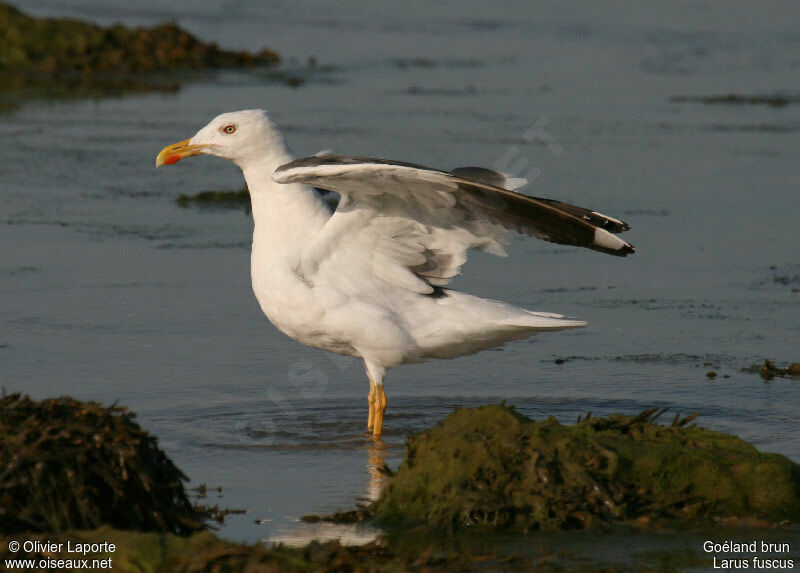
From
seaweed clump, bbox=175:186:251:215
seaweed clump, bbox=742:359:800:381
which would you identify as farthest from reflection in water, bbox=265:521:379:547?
seaweed clump, bbox=175:186:251:215

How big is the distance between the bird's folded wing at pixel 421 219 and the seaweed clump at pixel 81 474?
1726 mm

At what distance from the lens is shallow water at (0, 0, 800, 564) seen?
7508mm

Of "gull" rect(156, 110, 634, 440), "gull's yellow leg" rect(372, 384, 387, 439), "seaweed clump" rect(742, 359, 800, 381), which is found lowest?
"gull's yellow leg" rect(372, 384, 387, 439)

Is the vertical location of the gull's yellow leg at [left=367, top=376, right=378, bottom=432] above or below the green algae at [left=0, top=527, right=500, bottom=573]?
above

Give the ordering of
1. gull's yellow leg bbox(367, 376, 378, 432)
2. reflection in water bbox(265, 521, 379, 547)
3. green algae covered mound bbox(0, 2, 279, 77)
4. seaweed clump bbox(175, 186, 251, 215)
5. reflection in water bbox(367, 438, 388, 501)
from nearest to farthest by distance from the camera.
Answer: reflection in water bbox(265, 521, 379, 547) < reflection in water bbox(367, 438, 388, 501) < gull's yellow leg bbox(367, 376, 378, 432) < seaweed clump bbox(175, 186, 251, 215) < green algae covered mound bbox(0, 2, 279, 77)

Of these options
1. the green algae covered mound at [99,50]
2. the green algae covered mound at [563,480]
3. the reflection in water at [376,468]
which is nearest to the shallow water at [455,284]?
the reflection in water at [376,468]

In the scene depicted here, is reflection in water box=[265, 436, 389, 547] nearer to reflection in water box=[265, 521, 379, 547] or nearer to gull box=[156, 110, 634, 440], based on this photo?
reflection in water box=[265, 521, 379, 547]

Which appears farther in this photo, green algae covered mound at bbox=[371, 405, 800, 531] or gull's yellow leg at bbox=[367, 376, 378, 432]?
gull's yellow leg at bbox=[367, 376, 378, 432]

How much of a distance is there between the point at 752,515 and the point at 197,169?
9.27 metres

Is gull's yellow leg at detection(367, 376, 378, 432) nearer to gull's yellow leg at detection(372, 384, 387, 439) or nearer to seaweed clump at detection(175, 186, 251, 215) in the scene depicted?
gull's yellow leg at detection(372, 384, 387, 439)

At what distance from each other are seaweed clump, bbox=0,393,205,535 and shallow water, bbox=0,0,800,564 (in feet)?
1.10

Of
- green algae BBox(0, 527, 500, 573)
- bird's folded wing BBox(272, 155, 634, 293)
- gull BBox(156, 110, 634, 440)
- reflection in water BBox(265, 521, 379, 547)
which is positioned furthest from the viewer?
gull BBox(156, 110, 634, 440)

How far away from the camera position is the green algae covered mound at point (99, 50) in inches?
774

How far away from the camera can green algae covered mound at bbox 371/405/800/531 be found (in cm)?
559
